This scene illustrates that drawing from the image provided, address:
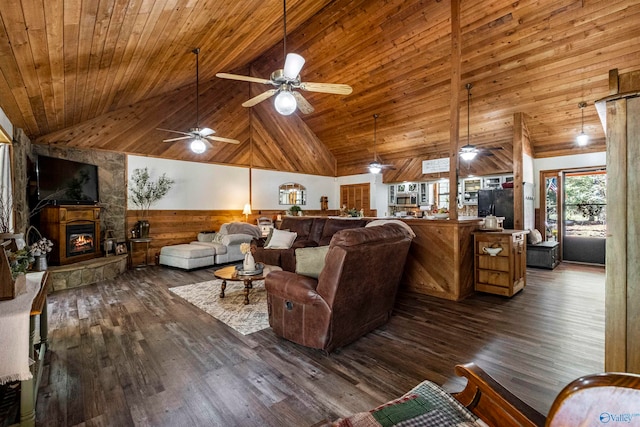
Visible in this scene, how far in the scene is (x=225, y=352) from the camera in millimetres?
2588

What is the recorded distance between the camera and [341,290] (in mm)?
2389

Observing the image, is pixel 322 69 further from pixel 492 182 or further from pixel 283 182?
pixel 492 182

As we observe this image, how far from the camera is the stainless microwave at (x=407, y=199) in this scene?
975cm

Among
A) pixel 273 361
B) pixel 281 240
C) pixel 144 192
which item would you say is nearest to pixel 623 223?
pixel 273 361

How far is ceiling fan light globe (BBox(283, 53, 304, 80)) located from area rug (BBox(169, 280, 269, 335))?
2.73 m

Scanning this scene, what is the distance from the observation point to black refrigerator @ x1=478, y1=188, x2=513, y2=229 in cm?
705

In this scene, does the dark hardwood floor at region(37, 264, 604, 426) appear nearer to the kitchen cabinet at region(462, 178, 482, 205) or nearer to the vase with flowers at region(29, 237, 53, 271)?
the vase with flowers at region(29, 237, 53, 271)

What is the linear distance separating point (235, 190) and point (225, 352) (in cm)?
618

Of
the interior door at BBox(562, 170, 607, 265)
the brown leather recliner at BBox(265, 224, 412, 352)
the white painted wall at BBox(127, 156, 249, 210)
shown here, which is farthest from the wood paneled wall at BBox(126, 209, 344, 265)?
the interior door at BBox(562, 170, 607, 265)

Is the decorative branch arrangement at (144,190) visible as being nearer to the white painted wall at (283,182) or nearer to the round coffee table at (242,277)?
the white painted wall at (283,182)

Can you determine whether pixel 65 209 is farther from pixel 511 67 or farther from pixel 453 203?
pixel 511 67

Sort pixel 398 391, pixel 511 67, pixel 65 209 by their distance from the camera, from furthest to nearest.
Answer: pixel 511 67, pixel 65 209, pixel 398 391

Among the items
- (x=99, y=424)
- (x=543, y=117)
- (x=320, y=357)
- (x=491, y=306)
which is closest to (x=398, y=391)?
(x=320, y=357)

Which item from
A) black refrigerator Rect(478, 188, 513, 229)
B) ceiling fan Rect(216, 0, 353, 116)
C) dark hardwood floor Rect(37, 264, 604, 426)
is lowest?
dark hardwood floor Rect(37, 264, 604, 426)
